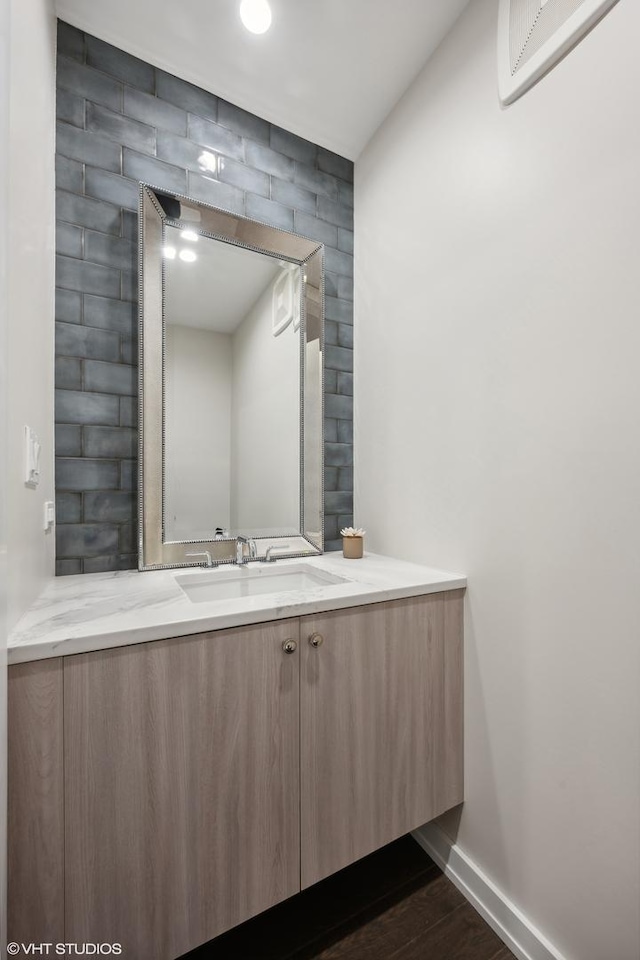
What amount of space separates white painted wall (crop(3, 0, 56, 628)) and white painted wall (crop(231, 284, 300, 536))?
23.7 inches

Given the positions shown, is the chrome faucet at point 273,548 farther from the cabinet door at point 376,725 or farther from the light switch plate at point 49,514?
the light switch plate at point 49,514

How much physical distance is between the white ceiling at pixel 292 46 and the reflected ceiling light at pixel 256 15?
1.0 inches

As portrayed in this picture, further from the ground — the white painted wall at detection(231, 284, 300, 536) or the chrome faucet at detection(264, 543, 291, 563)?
the white painted wall at detection(231, 284, 300, 536)

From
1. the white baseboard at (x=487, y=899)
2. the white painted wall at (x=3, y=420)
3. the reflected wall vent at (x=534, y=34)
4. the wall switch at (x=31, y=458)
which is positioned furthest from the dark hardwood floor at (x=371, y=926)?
the reflected wall vent at (x=534, y=34)

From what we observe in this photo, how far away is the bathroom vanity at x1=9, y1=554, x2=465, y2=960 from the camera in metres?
0.79

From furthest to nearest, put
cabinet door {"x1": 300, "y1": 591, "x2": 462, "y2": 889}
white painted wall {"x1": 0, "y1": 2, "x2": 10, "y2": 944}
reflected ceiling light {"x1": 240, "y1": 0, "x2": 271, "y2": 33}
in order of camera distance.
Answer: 1. reflected ceiling light {"x1": 240, "y1": 0, "x2": 271, "y2": 33}
2. cabinet door {"x1": 300, "y1": 591, "x2": 462, "y2": 889}
3. white painted wall {"x1": 0, "y1": 2, "x2": 10, "y2": 944}

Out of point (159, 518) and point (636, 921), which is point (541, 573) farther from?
point (159, 518)

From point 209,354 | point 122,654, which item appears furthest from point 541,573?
point 209,354

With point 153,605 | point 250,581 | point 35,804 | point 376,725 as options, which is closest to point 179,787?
point 35,804

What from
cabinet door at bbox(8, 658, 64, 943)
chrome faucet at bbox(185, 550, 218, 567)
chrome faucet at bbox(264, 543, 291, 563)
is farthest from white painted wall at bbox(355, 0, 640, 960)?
cabinet door at bbox(8, 658, 64, 943)

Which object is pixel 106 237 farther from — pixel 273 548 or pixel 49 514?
pixel 273 548

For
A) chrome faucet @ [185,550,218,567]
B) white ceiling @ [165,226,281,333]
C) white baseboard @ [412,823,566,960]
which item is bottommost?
white baseboard @ [412,823,566,960]

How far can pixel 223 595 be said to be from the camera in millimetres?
1401

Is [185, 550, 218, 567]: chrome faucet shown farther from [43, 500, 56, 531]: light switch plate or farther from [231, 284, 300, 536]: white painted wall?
[43, 500, 56, 531]: light switch plate
